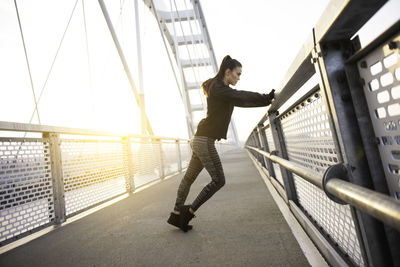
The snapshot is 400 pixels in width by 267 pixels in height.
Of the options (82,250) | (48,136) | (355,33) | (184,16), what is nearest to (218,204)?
(82,250)

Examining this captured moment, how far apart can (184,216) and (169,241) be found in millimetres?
264

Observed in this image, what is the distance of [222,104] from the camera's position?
2084mm

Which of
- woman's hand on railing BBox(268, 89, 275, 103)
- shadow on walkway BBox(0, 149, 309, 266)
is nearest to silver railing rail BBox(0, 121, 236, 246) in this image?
shadow on walkway BBox(0, 149, 309, 266)

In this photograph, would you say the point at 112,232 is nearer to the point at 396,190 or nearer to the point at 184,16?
the point at 396,190

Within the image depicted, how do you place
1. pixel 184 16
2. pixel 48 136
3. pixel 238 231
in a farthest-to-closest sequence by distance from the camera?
pixel 184 16, pixel 48 136, pixel 238 231

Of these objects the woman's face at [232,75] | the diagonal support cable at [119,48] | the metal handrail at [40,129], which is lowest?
the metal handrail at [40,129]

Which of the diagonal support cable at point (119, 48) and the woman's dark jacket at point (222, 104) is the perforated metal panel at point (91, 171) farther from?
the diagonal support cable at point (119, 48)

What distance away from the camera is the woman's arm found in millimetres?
1852

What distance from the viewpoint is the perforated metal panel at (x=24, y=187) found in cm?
209

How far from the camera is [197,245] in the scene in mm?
1742

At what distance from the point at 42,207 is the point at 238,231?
6.90 feet

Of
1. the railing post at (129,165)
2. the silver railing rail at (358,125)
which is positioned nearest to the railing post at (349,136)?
the silver railing rail at (358,125)

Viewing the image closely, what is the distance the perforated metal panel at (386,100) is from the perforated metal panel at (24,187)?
2.83m

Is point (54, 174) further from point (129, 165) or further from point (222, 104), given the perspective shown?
→ point (222, 104)
